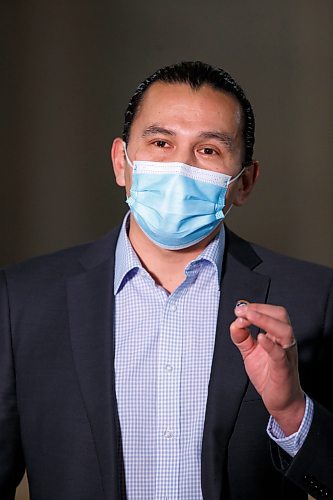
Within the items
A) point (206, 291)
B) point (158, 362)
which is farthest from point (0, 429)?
point (206, 291)

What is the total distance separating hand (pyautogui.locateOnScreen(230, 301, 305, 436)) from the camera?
1.21 meters

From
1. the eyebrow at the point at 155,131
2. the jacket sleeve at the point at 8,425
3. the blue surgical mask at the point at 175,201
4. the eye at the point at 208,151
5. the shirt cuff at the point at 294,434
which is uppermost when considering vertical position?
the eyebrow at the point at 155,131

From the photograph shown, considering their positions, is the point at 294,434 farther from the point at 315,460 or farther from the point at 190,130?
the point at 190,130

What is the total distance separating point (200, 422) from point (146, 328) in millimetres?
199

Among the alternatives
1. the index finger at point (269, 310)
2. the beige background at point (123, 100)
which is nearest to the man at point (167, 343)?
the index finger at point (269, 310)

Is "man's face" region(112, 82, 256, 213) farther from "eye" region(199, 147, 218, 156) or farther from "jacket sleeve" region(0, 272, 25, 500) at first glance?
"jacket sleeve" region(0, 272, 25, 500)

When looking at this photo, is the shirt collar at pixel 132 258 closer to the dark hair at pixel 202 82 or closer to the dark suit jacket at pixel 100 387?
the dark suit jacket at pixel 100 387

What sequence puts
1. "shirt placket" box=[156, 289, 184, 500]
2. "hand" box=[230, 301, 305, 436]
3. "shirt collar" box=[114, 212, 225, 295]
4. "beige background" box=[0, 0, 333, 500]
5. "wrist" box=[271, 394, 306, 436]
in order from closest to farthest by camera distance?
"hand" box=[230, 301, 305, 436], "wrist" box=[271, 394, 306, 436], "shirt placket" box=[156, 289, 184, 500], "shirt collar" box=[114, 212, 225, 295], "beige background" box=[0, 0, 333, 500]

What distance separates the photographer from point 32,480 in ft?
5.07

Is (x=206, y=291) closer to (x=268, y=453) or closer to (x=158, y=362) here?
(x=158, y=362)

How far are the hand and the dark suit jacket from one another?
2.8 inches

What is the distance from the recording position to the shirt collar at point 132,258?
1.58m

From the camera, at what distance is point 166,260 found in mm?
1601

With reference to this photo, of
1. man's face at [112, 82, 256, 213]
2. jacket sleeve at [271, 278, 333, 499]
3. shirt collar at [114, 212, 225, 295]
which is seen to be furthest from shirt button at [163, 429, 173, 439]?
man's face at [112, 82, 256, 213]
